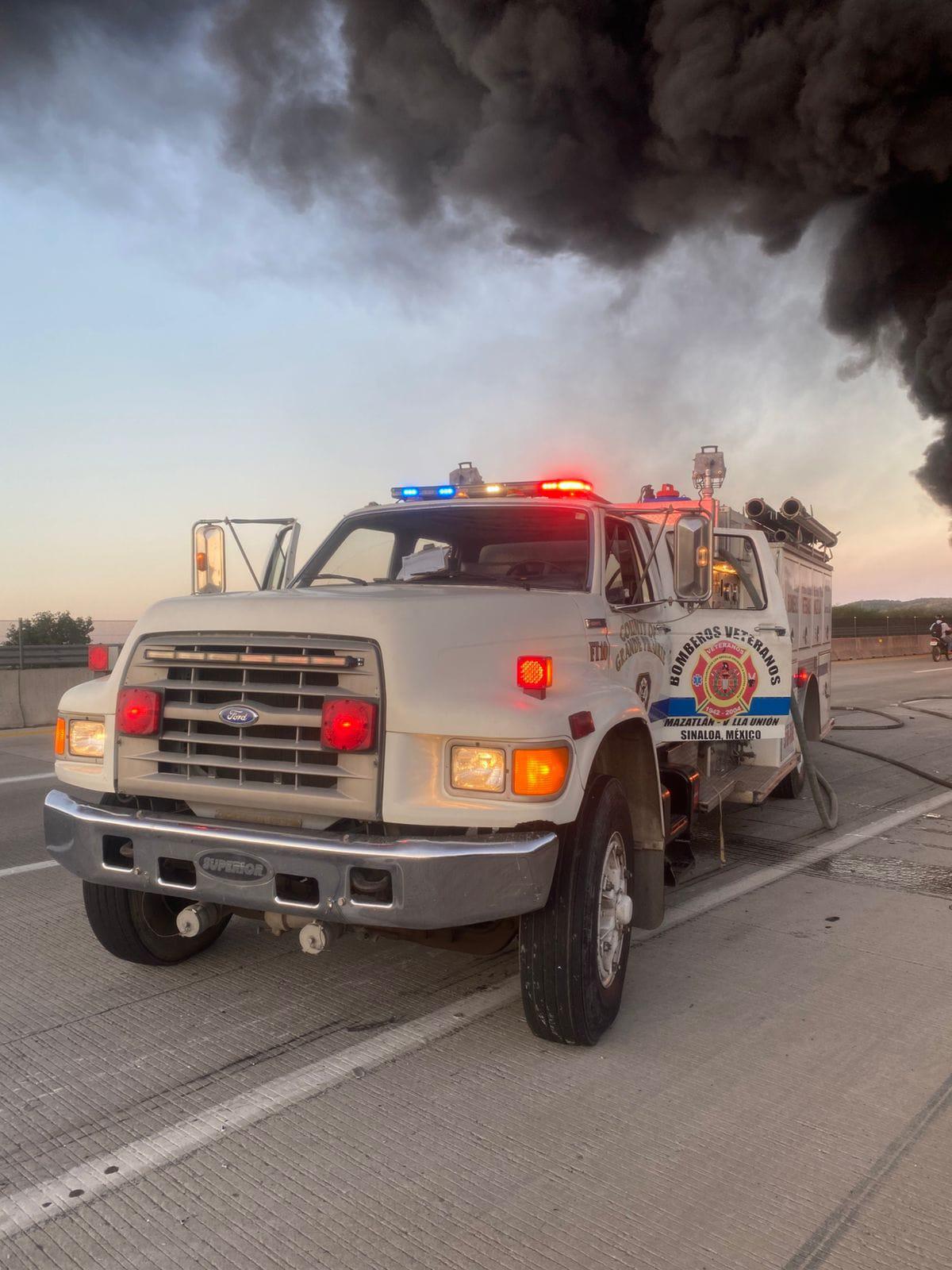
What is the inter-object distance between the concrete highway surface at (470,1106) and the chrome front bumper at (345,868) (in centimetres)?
60

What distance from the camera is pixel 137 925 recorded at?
13.5 ft

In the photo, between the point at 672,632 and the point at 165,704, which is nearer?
the point at 165,704

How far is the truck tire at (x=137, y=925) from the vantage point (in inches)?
159

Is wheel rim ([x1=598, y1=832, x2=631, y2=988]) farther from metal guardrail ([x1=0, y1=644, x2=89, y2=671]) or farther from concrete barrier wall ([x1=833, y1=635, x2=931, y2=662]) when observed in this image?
concrete barrier wall ([x1=833, y1=635, x2=931, y2=662])

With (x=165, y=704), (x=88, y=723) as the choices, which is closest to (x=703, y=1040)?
(x=165, y=704)

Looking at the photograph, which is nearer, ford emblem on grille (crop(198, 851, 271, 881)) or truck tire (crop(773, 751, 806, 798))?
ford emblem on grille (crop(198, 851, 271, 881))

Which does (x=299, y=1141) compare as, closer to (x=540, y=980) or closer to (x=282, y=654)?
(x=540, y=980)

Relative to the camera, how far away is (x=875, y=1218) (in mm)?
2627

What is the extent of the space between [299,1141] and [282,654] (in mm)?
1455

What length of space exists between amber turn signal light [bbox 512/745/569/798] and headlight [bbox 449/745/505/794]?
0.04 m

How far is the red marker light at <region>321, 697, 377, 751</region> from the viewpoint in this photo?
3.21 metres

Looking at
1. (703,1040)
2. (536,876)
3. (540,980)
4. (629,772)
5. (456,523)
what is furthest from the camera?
(456,523)

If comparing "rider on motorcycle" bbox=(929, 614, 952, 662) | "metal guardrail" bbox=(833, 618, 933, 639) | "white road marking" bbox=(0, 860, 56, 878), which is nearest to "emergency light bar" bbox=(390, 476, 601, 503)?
"white road marking" bbox=(0, 860, 56, 878)

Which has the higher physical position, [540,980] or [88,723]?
[88,723]
